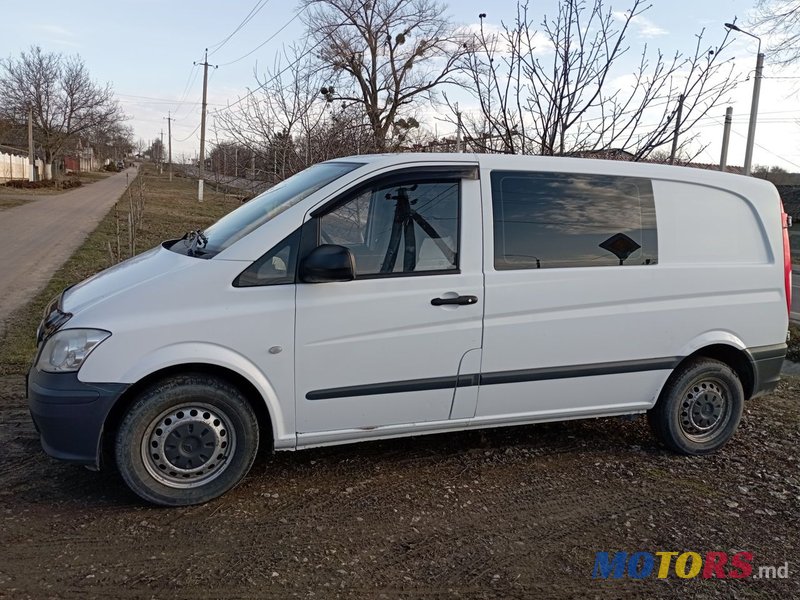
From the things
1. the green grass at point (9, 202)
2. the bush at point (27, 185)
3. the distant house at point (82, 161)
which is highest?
the distant house at point (82, 161)

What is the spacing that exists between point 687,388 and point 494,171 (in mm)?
1998

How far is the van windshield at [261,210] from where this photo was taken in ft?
12.3

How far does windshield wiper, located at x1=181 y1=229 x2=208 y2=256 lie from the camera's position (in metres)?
3.78

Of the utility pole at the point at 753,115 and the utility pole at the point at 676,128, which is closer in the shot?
the utility pole at the point at 676,128

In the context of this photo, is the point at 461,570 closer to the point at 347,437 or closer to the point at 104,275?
the point at 347,437

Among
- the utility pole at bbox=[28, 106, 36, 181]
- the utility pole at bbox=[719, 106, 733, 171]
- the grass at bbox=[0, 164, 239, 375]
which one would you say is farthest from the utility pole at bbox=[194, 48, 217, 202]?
the utility pole at bbox=[719, 106, 733, 171]

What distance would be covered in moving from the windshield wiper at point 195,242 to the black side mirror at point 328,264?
2.31 feet

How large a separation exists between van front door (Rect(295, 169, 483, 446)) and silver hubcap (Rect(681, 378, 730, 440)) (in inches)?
66.7

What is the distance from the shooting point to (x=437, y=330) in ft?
12.2

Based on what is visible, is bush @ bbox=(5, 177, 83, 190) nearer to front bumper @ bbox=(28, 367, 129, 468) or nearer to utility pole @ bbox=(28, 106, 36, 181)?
utility pole @ bbox=(28, 106, 36, 181)

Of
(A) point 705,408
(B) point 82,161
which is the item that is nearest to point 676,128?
(A) point 705,408

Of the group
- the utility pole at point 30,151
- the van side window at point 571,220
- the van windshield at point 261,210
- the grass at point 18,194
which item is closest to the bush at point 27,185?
the grass at point 18,194

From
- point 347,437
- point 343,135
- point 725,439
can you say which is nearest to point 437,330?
point 347,437

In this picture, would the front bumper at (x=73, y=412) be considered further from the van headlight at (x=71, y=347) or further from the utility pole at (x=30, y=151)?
the utility pole at (x=30, y=151)
